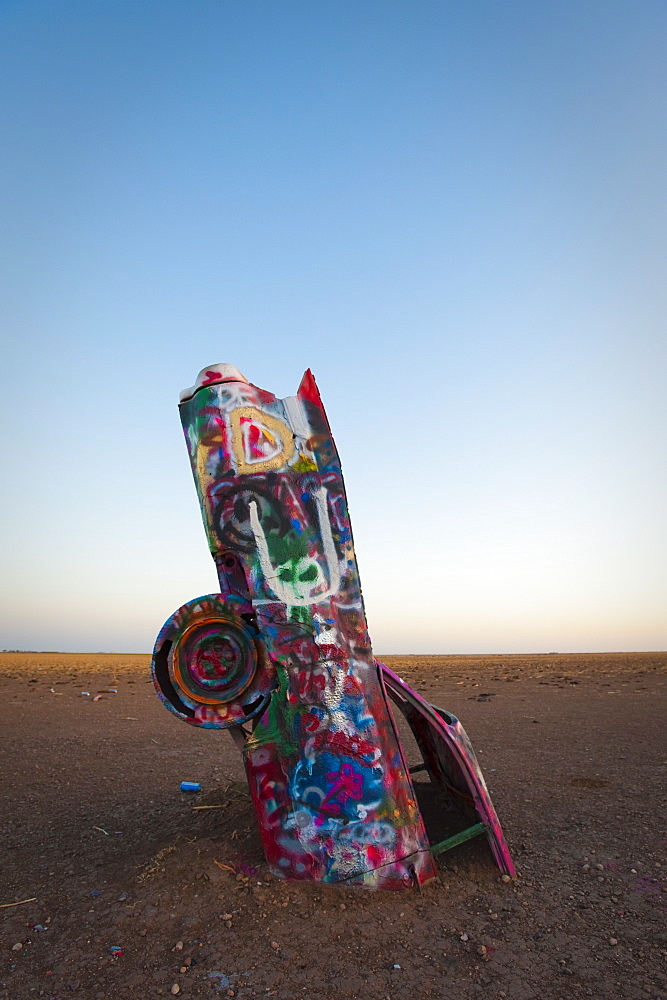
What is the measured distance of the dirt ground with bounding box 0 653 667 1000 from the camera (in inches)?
143

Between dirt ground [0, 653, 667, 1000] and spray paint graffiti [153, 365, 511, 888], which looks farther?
spray paint graffiti [153, 365, 511, 888]

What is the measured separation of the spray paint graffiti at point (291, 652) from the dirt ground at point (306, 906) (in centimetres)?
41

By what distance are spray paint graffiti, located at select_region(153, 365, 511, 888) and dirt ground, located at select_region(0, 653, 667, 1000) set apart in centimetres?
41

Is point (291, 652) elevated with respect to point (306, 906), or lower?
elevated

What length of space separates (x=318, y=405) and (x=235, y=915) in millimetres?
3887

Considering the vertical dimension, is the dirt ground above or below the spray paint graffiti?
below

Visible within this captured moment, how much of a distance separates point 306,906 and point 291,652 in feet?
5.76

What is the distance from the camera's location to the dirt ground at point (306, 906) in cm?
363

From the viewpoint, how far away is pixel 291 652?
4.82 m

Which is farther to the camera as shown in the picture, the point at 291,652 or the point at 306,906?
the point at 291,652

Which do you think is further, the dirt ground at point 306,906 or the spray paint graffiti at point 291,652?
the spray paint graffiti at point 291,652

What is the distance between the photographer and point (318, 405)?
207 inches

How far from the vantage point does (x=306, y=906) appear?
429cm

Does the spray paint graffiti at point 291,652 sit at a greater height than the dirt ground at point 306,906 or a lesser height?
greater
